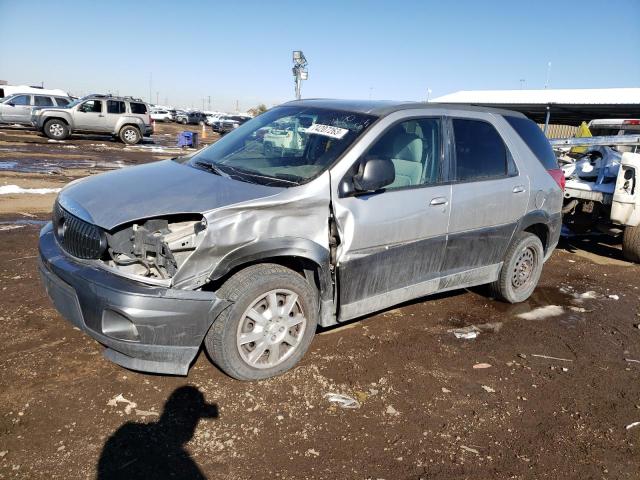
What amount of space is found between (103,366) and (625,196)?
654 cm

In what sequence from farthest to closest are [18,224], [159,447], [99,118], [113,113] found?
[113,113] → [99,118] → [18,224] → [159,447]

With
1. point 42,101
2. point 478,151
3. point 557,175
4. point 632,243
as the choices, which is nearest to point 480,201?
point 478,151

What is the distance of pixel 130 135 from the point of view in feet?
70.7

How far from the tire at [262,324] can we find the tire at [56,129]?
816 inches

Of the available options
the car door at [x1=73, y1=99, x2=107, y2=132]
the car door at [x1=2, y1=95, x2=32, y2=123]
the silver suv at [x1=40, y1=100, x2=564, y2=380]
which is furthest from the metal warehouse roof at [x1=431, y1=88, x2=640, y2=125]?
the car door at [x1=2, y1=95, x2=32, y2=123]

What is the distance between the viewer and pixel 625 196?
259 inches

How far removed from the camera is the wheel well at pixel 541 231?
5039 mm

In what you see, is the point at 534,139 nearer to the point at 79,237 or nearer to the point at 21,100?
the point at 79,237

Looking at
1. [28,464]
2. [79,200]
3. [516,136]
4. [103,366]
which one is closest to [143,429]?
[28,464]

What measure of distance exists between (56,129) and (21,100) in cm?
403

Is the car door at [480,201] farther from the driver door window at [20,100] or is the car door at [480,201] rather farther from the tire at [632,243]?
the driver door window at [20,100]

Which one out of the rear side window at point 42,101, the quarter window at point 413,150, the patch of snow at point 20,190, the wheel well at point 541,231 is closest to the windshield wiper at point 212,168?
the quarter window at point 413,150

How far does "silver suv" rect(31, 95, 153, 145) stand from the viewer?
801 inches

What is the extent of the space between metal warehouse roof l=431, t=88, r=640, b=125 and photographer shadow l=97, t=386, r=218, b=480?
45.1 feet
